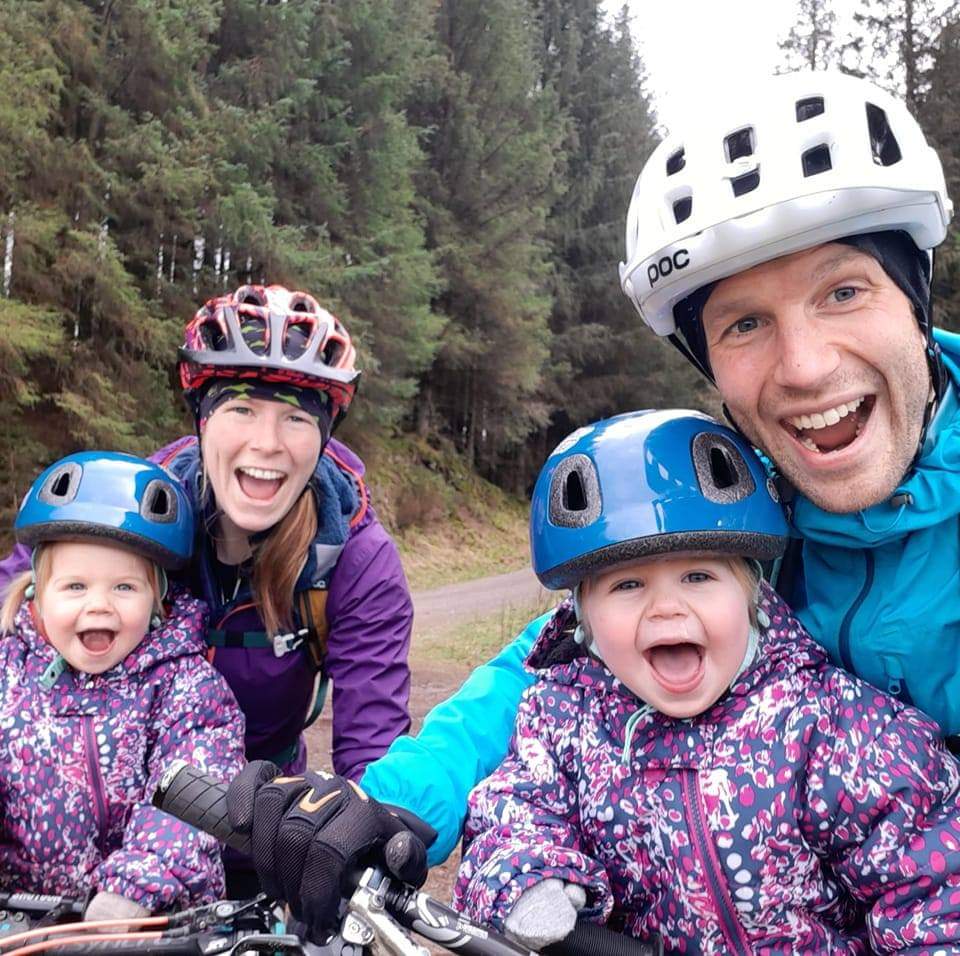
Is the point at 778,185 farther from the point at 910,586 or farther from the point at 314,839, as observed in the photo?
the point at 314,839

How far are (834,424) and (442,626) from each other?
507 inches

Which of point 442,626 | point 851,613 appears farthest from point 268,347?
point 442,626

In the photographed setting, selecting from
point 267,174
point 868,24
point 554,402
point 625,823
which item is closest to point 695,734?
point 625,823

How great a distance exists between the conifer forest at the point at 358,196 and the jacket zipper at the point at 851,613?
37.7 feet

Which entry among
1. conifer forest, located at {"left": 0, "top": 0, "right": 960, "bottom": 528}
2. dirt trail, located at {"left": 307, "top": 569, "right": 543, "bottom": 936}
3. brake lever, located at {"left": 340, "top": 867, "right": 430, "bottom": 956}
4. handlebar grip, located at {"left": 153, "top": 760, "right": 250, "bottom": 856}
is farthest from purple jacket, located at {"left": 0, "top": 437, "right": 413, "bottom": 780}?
conifer forest, located at {"left": 0, "top": 0, "right": 960, "bottom": 528}

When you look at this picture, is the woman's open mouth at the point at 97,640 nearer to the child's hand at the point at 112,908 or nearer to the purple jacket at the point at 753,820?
the child's hand at the point at 112,908

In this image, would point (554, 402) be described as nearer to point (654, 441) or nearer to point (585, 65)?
point (585, 65)

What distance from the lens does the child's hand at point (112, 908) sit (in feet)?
7.48

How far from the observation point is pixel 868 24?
25188 mm

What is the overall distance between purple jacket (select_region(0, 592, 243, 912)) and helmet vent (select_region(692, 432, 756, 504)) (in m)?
1.66

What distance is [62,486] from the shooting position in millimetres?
3025

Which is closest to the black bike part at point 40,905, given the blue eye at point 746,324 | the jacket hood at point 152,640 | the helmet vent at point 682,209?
the jacket hood at point 152,640

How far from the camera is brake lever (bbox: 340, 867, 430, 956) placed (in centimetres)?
151

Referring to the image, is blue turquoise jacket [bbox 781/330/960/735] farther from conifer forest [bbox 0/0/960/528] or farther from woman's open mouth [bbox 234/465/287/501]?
conifer forest [bbox 0/0/960/528]
